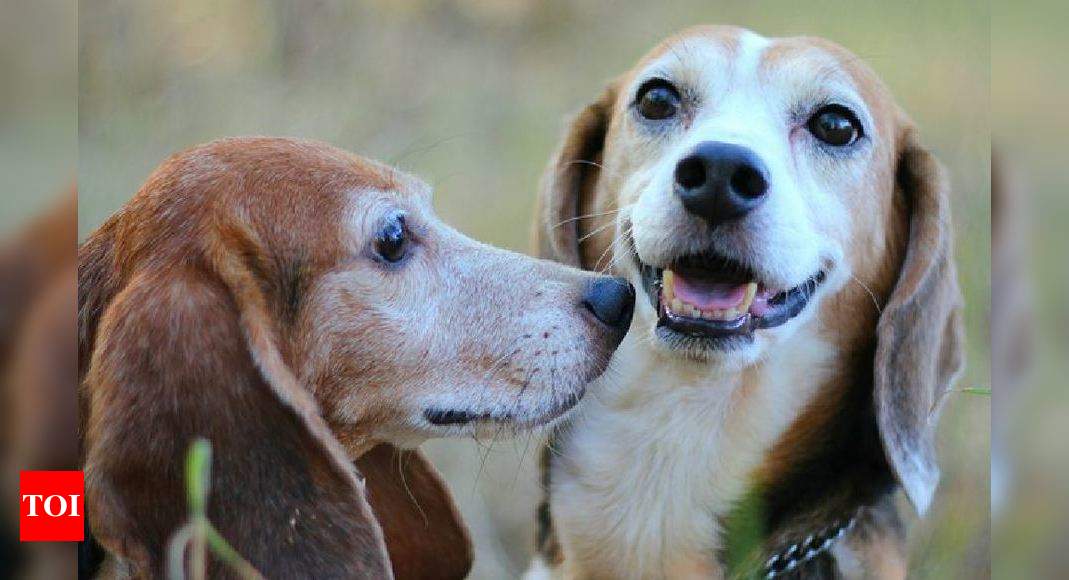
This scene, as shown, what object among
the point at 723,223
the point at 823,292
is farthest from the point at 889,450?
the point at 723,223

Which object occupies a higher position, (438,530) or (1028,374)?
(1028,374)

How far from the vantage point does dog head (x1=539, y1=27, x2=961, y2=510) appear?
3.44 meters

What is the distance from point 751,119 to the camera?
3615 mm

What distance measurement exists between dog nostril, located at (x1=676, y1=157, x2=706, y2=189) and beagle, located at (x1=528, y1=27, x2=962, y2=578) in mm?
98

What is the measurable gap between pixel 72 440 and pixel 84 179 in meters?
0.80

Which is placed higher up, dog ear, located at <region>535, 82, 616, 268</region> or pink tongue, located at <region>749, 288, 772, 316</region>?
dog ear, located at <region>535, 82, 616, 268</region>

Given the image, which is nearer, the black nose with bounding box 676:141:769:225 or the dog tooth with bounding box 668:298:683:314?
the black nose with bounding box 676:141:769:225

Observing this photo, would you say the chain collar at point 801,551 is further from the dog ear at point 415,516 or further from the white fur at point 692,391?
the dog ear at point 415,516

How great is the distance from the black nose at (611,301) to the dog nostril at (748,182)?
404 mm

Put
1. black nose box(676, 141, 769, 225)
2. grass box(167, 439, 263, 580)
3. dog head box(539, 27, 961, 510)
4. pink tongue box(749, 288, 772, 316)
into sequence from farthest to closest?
pink tongue box(749, 288, 772, 316) < dog head box(539, 27, 961, 510) < black nose box(676, 141, 769, 225) < grass box(167, 439, 263, 580)

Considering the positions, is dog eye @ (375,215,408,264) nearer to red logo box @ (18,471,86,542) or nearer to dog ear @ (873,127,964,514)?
red logo box @ (18,471,86,542)

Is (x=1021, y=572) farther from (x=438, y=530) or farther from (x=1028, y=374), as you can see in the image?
(x=438, y=530)

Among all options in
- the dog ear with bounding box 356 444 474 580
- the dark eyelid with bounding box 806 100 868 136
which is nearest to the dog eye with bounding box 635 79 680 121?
the dark eyelid with bounding box 806 100 868 136

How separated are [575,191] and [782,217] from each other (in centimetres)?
90
